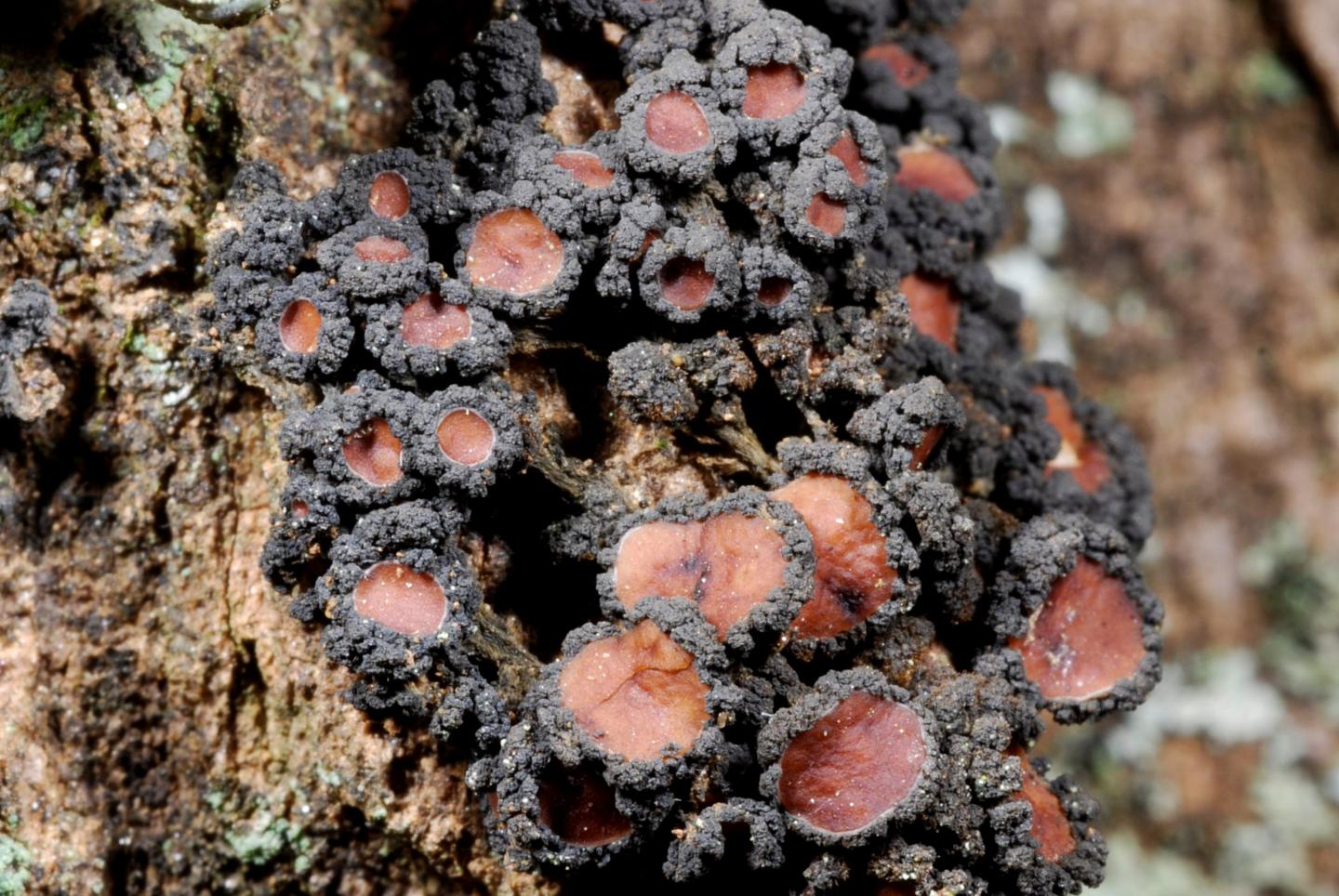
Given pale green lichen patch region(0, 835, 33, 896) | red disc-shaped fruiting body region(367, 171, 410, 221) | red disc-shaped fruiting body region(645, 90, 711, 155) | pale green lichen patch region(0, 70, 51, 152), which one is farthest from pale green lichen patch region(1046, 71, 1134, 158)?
pale green lichen patch region(0, 835, 33, 896)

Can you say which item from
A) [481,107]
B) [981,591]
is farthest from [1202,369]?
[481,107]

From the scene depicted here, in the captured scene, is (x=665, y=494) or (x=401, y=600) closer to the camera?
(x=401, y=600)

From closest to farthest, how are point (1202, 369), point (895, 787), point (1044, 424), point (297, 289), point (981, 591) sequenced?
point (895, 787) < point (297, 289) < point (981, 591) < point (1044, 424) < point (1202, 369)

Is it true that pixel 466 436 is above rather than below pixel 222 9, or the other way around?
below

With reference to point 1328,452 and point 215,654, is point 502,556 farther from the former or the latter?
point 1328,452

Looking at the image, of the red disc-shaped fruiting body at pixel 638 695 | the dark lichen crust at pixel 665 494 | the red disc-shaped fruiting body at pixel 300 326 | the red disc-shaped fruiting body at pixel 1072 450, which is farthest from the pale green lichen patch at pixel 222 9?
the red disc-shaped fruiting body at pixel 1072 450

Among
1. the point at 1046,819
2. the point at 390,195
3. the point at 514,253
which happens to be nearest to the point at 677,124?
the point at 514,253

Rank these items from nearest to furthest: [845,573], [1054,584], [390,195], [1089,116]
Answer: [845,573] → [390,195] → [1054,584] → [1089,116]

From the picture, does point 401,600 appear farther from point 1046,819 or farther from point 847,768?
point 1046,819

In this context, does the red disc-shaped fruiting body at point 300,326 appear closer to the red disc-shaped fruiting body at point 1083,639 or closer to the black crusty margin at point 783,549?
the black crusty margin at point 783,549
